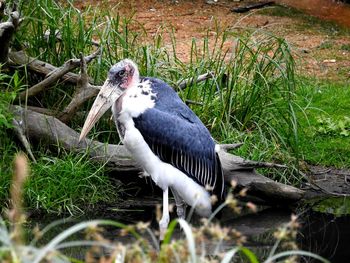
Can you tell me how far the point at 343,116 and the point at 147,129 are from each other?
281 cm

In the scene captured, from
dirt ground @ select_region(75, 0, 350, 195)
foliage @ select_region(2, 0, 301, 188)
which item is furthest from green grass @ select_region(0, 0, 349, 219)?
dirt ground @ select_region(75, 0, 350, 195)

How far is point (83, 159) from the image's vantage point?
6223 millimetres

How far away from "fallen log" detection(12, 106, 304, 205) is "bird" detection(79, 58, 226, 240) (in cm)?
39

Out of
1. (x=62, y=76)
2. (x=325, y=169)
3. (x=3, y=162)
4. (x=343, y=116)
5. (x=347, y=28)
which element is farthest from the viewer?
(x=347, y=28)

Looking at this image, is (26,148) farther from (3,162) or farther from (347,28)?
(347,28)

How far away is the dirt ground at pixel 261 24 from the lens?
9.52 m

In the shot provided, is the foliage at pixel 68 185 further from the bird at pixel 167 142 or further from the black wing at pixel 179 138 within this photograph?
the black wing at pixel 179 138

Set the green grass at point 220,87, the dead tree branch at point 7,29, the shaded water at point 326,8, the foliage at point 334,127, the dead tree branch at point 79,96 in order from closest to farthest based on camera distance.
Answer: the dead tree branch at point 7,29 → the dead tree branch at point 79,96 → the green grass at point 220,87 → the foliage at point 334,127 → the shaded water at point 326,8

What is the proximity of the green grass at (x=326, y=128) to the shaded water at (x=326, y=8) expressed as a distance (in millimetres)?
3246

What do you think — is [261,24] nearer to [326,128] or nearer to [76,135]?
[326,128]

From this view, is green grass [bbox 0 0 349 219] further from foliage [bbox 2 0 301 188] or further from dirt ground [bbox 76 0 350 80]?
dirt ground [bbox 76 0 350 80]

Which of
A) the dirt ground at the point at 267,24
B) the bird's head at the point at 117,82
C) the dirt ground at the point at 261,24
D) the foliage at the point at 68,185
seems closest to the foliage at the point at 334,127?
the dirt ground at the point at 267,24

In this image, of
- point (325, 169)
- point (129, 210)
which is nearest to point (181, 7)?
point (325, 169)

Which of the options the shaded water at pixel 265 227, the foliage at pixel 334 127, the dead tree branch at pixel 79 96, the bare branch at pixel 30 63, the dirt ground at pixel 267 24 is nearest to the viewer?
the shaded water at pixel 265 227
